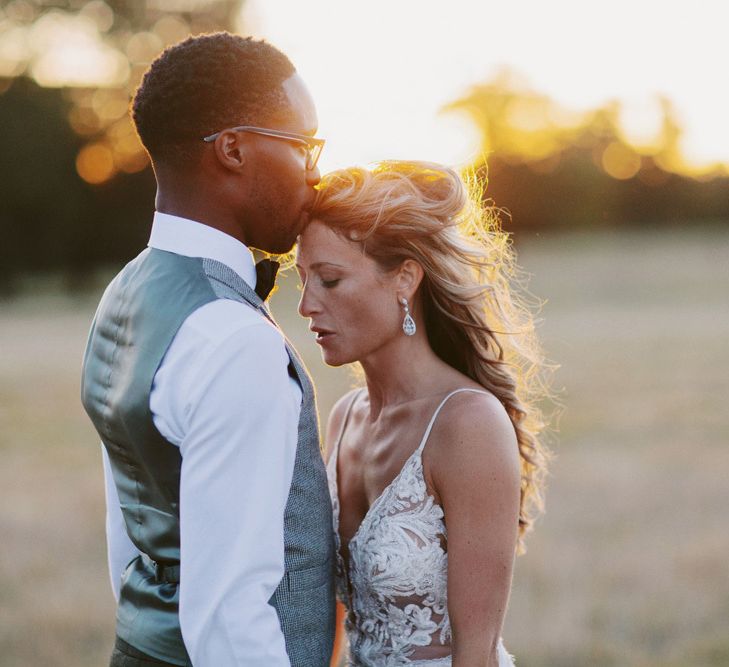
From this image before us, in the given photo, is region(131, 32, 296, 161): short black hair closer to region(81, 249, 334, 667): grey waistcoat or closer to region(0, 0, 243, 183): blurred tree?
region(81, 249, 334, 667): grey waistcoat

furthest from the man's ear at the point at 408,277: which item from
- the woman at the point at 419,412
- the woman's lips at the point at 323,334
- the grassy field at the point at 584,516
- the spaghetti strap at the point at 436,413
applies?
the grassy field at the point at 584,516

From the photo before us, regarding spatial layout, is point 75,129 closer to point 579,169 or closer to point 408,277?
point 579,169

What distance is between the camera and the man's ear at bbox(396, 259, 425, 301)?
3125mm

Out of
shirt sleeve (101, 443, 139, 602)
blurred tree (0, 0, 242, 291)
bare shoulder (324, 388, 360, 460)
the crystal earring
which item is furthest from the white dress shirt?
blurred tree (0, 0, 242, 291)

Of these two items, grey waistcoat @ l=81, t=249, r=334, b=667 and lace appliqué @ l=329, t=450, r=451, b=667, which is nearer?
grey waistcoat @ l=81, t=249, r=334, b=667

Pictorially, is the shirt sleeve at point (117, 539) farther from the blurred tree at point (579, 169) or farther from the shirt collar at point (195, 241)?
the blurred tree at point (579, 169)

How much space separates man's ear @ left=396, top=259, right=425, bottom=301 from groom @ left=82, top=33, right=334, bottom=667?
0.65 metres

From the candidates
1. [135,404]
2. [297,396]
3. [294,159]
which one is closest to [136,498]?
[135,404]

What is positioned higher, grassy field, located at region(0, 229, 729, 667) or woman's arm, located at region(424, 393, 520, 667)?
woman's arm, located at region(424, 393, 520, 667)

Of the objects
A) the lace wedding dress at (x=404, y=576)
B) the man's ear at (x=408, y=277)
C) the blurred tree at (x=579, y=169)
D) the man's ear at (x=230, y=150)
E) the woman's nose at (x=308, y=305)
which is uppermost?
the man's ear at (x=230, y=150)

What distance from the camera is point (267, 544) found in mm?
2059

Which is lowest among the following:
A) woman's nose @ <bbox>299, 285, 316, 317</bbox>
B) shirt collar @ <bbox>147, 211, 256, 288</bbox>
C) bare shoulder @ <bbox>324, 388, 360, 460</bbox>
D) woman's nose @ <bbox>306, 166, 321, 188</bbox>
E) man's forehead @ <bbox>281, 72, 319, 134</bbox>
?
bare shoulder @ <bbox>324, 388, 360, 460</bbox>

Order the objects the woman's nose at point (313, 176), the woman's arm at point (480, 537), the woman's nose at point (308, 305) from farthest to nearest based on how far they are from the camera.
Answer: the woman's nose at point (308, 305)
the woman's arm at point (480, 537)
the woman's nose at point (313, 176)

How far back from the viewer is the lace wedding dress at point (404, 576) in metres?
2.89
